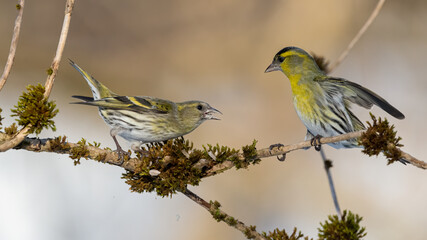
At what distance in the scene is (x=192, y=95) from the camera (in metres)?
3.46

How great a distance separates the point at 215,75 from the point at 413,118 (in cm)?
143

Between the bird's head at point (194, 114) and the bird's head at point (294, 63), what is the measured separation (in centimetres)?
29

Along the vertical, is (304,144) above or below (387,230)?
below

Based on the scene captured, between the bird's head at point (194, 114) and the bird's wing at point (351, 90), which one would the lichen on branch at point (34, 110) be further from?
the bird's wing at point (351, 90)

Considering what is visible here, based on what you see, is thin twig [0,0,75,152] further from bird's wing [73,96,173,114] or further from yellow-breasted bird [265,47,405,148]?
yellow-breasted bird [265,47,405,148]

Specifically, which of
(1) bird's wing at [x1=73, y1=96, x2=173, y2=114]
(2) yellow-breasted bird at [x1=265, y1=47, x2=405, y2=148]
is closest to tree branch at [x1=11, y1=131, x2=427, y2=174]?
(1) bird's wing at [x1=73, y1=96, x2=173, y2=114]

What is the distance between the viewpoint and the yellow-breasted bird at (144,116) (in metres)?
1.66

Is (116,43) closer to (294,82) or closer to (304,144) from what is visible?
(294,82)

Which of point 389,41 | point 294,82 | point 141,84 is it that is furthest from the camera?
point 389,41

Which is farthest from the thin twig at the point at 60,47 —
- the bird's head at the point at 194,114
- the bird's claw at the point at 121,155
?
the bird's head at the point at 194,114

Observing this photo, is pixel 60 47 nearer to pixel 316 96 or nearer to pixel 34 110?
pixel 34 110

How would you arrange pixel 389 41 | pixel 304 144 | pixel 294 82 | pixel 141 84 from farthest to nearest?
pixel 389 41 < pixel 141 84 < pixel 294 82 < pixel 304 144

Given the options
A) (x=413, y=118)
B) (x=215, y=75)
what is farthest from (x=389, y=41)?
(x=215, y=75)

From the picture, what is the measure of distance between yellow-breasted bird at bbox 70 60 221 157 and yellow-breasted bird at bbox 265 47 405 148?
33 centimetres
